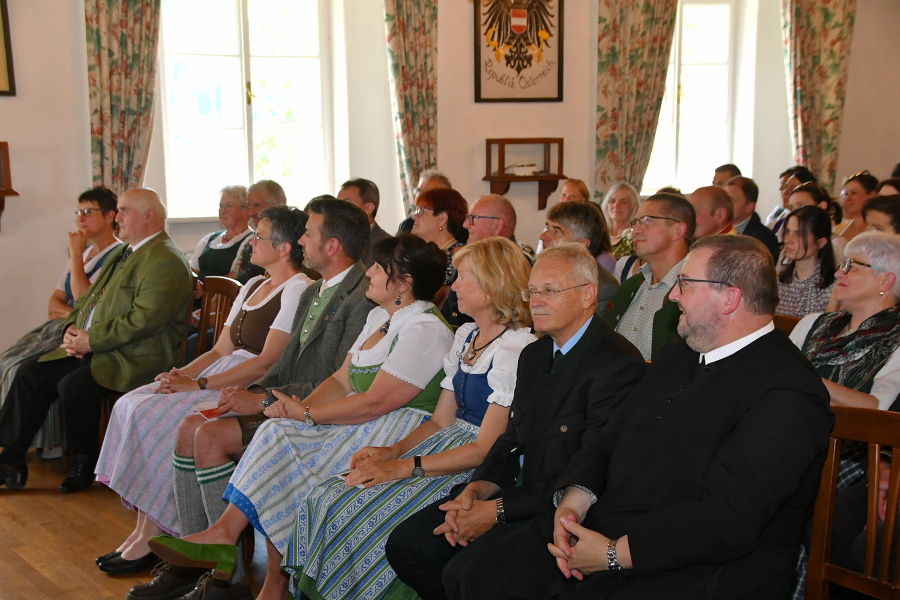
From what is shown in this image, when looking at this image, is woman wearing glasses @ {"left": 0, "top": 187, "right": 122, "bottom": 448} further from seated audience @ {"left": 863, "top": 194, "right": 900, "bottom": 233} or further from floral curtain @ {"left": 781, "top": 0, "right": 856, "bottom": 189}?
floral curtain @ {"left": 781, "top": 0, "right": 856, "bottom": 189}

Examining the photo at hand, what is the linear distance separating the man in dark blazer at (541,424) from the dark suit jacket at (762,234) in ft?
10.1

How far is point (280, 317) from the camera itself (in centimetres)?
375

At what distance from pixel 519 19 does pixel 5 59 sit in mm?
3826

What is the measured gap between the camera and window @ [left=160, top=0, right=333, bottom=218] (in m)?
6.86

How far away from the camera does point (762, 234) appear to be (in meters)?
5.60

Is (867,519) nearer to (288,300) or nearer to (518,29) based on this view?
(288,300)

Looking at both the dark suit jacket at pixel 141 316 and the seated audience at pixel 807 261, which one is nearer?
the seated audience at pixel 807 261

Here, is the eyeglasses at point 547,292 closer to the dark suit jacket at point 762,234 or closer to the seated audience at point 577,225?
the seated audience at point 577,225

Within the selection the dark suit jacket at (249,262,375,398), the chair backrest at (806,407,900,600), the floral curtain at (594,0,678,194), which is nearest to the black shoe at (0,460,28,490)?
the dark suit jacket at (249,262,375,398)

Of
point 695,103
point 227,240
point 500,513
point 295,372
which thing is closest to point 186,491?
point 295,372

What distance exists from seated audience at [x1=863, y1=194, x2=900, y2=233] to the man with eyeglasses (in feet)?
3.63

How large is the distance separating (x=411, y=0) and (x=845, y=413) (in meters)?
5.67

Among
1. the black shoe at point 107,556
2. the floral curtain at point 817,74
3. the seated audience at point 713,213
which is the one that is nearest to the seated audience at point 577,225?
the seated audience at point 713,213

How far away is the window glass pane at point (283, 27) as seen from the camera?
7.10 meters
